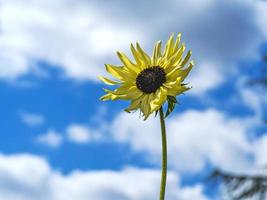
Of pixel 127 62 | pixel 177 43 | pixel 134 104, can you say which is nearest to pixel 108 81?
pixel 127 62

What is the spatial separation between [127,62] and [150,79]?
132 millimetres

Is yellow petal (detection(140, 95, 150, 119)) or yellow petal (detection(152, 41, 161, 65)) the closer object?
yellow petal (detection(140, 95, 150, 119))

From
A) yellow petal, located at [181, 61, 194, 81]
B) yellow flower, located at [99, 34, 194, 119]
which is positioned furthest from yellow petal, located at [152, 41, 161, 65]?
yellow petal, located at [181, 61, 194, 81]

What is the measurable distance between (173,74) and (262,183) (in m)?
12.9

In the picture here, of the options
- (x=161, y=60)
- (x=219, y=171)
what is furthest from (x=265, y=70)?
(x=161, y=60)

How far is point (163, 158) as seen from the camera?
2.46 metres

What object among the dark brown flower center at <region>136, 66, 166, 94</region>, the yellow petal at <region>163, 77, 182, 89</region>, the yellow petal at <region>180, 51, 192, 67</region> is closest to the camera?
the yellow petal at <region>163, 77, 182, 89</region>

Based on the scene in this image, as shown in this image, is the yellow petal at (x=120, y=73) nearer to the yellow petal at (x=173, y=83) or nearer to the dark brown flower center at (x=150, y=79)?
the dark brown flower center at (x=150, y=79)

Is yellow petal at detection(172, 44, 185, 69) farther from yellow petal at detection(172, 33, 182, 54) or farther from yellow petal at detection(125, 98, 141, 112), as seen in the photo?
yellow petal at detection(125, 98, 141, 112)

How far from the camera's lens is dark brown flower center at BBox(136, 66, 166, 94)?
2998 mm

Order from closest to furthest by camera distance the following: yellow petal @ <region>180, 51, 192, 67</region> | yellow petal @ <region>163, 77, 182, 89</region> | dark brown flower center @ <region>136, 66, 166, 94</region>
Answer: yellow petal @ <region>163, 77, 182, 89</region>
yellow petal @ <region>180, 51, 192, 67</region>
dark brown flower center @ <region>136, 66, 166, 94</region>

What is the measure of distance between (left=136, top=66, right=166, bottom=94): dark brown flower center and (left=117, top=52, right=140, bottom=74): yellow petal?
36 millimetres

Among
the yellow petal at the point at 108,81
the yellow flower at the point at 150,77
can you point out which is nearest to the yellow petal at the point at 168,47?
the yellow flower at the point at 150,77

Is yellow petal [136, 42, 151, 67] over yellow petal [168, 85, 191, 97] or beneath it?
over
